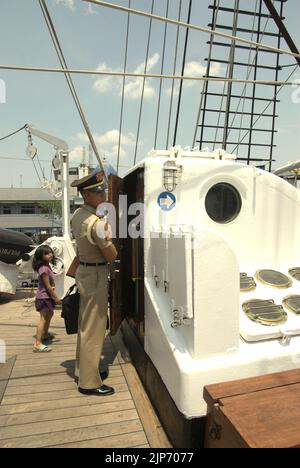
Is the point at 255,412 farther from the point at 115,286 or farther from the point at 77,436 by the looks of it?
the point at 115,286

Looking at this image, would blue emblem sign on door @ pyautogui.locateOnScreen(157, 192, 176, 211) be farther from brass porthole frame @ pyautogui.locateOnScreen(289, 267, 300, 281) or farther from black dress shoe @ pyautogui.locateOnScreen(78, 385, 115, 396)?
black dress shoe @ pyautogui.locateOnScreen(78, 385, 115, 396)

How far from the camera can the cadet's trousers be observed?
2908mm

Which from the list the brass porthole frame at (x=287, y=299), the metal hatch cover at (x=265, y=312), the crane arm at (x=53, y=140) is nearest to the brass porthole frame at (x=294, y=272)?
the brass porthole frame at (x=287, y=299)

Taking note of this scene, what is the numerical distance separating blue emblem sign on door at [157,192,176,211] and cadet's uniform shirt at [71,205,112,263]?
1.99 feet

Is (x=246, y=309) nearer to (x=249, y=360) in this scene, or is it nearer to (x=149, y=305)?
(x=249, y=360)

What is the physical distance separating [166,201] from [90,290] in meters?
1.06

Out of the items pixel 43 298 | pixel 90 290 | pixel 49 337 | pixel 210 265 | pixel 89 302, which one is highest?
pixel 210 265

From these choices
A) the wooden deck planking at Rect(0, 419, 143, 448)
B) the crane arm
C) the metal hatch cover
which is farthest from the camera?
the crane arm

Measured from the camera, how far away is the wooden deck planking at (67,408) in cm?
230

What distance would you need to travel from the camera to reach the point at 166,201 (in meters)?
3.11

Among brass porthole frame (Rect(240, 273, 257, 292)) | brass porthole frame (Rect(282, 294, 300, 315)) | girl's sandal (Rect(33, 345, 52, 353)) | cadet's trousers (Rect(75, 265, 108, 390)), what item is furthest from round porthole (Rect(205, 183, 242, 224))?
girl's sandal (Rect(33, 345, 52, 353))

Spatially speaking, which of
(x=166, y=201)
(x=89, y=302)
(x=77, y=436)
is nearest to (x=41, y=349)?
(x=89, y=302)
